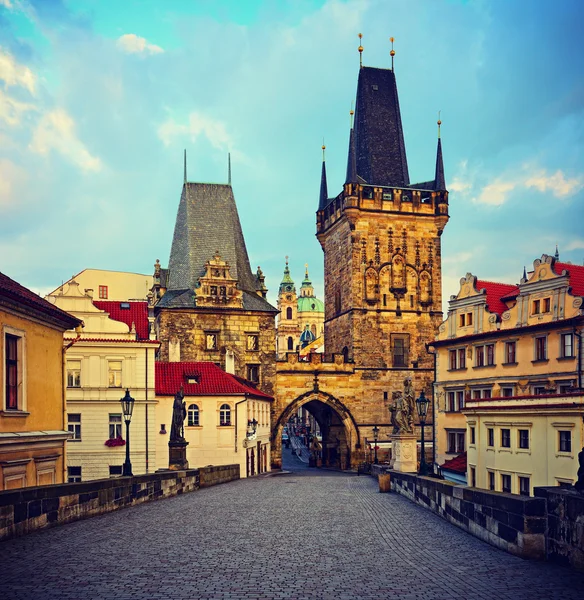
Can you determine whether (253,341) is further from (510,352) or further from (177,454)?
(177,454)

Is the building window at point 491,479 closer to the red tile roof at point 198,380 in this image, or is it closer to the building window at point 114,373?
the red tile roof at point 198,380

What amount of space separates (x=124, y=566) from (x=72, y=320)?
1207 centimetres

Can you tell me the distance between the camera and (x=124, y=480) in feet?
61.9

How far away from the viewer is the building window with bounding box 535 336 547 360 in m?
39.4

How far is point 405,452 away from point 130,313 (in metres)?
22.2

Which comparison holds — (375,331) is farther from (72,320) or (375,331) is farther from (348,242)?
(72,320)

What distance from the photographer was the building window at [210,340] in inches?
2338

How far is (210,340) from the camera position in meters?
59.5

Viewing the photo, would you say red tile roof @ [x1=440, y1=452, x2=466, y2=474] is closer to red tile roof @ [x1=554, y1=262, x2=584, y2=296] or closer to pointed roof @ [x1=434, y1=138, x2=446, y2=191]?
red tile roof @ [x1=554, y1=262, x2=584, y2=296]

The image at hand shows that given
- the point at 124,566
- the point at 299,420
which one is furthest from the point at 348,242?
the point at 299,420

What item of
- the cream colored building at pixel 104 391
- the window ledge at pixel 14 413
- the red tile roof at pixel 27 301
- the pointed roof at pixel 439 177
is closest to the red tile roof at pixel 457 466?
the cream colored building at pixel 104 391

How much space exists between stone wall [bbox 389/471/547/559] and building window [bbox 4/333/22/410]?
30.8 ft

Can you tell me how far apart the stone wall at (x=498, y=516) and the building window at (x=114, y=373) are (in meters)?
25.8

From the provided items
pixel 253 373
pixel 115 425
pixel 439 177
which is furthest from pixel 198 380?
pixel 439 177
